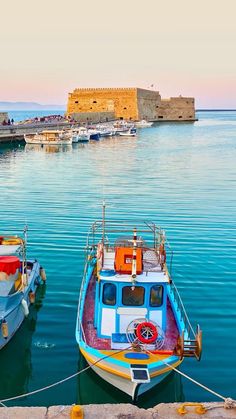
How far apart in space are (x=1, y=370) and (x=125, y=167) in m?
36.5

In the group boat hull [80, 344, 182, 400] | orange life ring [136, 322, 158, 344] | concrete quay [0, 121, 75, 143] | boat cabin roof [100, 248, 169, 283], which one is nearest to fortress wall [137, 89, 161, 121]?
concrete quay [0, 121, 75, 143]

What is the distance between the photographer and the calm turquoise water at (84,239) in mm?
10914

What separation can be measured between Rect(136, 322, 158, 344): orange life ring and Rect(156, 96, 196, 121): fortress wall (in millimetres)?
141717

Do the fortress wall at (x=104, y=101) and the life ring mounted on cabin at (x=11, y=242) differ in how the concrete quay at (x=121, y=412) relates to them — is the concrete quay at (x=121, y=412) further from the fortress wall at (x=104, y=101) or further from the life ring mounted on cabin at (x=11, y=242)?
the fortress wall at (x=104, y=101)

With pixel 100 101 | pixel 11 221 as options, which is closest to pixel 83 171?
pixel 11 221

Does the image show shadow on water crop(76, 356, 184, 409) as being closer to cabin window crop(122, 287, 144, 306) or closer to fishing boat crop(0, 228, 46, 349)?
cabin window crop(122, 287, 144, 306)

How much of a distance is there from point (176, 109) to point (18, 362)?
14607cm

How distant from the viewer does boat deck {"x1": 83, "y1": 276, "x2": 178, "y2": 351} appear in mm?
10969

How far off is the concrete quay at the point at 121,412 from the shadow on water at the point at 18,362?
11.2 ft

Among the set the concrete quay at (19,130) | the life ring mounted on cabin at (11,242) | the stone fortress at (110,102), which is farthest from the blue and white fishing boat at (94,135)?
the life ring mounted on cabin at (11,242)

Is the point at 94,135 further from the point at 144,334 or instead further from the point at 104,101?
the point at 144,334

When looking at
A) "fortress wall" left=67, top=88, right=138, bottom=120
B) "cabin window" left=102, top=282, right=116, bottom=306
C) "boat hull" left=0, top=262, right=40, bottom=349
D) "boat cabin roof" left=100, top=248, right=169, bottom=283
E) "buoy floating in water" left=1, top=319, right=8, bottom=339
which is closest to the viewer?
"boat cabin roof" left=100, top=248, right=169, bottom=283

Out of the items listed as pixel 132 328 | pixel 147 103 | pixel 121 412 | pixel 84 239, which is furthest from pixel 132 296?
pixel 147 103

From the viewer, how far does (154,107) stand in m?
146
